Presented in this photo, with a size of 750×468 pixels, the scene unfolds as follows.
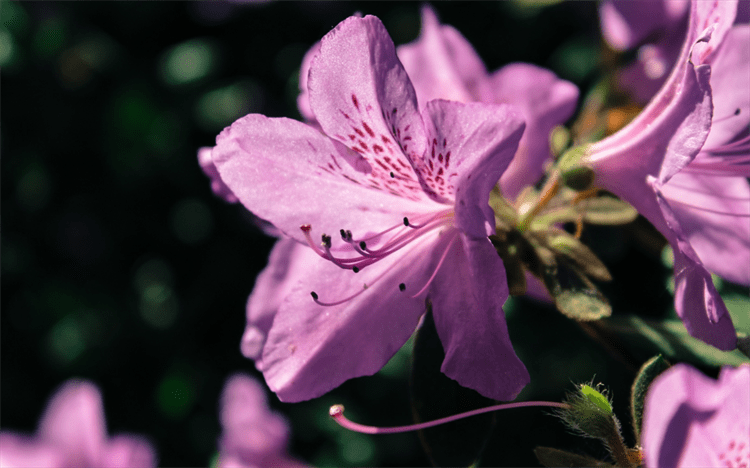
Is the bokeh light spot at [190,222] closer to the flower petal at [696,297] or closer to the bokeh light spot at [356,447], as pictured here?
the bokeh light spot at [356,447]

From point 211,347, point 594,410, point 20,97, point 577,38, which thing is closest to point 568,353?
point 594,410

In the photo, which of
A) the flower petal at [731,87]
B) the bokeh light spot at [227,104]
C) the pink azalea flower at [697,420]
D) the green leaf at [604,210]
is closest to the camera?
the pink azalea flower at [697,420]

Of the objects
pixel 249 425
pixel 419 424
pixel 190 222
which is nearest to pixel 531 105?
pixel 419 424

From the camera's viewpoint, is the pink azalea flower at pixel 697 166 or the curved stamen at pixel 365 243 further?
the curved stamen at pixel 365 243

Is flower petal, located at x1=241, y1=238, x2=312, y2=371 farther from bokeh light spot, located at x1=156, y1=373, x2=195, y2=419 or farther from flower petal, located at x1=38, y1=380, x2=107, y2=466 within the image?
bokeh light spot, located at x1=156, y1=373, x2=195, y2=419

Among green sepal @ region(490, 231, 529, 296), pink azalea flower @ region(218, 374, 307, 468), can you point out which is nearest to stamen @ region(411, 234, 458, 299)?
green sepal @ region(490, 231, 529, 296)

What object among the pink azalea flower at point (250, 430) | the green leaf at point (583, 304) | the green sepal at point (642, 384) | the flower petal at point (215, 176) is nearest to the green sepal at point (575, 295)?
the green leaf at point (583, 304)

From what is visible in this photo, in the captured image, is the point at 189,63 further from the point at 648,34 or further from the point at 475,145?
the point at 475,145
